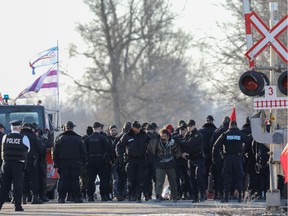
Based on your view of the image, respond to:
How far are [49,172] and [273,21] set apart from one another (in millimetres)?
9903

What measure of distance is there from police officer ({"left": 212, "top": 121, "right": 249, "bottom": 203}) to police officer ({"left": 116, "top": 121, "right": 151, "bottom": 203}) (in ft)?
5.44

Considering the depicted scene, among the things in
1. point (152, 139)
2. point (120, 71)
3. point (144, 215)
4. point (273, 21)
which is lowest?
point (144, 215)

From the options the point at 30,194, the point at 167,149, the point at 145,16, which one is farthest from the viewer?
the point at 145,16

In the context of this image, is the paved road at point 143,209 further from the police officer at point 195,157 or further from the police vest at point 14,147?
the police vest at point 14,147

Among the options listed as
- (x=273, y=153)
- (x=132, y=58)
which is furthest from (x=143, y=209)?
(x=132, y=58)

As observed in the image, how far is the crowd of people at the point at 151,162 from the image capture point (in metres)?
24.8

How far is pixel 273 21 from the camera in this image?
19516mm

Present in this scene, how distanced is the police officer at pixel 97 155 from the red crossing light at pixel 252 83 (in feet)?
25.5

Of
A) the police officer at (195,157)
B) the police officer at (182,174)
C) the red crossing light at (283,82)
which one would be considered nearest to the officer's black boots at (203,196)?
the police officer at (195,157)

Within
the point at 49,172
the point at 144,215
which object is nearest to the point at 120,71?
the point at 49,172

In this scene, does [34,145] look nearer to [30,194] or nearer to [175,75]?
[30,194]

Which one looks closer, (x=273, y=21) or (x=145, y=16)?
(x=273, y=21)

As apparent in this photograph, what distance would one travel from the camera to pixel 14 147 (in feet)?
73.3

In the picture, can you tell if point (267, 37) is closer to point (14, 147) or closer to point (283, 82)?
point (283, 82)
